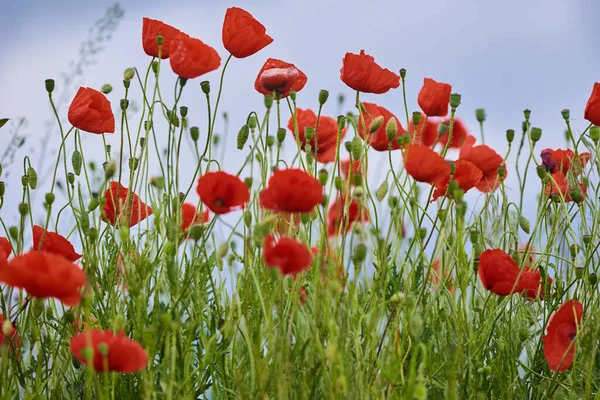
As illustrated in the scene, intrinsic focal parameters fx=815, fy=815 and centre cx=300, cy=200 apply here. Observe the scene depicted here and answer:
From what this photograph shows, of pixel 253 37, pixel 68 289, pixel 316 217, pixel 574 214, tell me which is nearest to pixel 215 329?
pixel 316 217

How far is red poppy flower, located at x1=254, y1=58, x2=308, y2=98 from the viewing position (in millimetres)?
1969

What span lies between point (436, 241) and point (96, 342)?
1.00 m

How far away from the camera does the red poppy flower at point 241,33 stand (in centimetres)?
201

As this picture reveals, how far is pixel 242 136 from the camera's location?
2.00 meters

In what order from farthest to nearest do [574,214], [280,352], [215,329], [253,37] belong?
[574,214], [253,37], [215,329], [280,352]

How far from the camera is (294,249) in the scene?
1384 mm

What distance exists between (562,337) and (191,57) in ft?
3.44

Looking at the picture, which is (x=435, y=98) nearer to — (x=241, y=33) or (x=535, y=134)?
(x=535, y=134)

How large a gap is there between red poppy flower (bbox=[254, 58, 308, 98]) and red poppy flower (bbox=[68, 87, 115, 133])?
0.40 metres

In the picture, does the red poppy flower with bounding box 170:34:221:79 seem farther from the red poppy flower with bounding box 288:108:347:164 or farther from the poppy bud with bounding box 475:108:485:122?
the poppy bud with bounding box 475:108:485:122

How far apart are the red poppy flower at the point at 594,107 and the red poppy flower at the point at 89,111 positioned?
4.18 ft

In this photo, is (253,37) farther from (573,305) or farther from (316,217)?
(573,305)

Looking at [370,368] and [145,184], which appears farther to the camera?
[145,184]

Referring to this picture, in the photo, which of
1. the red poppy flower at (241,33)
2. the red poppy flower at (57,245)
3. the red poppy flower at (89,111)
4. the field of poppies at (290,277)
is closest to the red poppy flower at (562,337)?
the field of poppies at (290,277)
